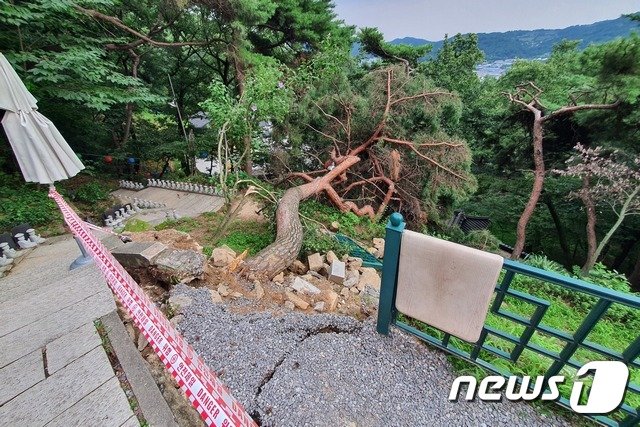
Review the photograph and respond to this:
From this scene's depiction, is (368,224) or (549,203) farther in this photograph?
(549,203)

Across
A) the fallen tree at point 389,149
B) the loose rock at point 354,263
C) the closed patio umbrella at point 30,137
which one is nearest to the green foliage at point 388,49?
the fallen tree at point 389,149

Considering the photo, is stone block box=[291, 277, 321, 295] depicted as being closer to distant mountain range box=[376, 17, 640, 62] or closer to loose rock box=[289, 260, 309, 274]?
loose rock box=[289, 260, 309, 274]

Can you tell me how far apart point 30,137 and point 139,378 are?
261 centimetres

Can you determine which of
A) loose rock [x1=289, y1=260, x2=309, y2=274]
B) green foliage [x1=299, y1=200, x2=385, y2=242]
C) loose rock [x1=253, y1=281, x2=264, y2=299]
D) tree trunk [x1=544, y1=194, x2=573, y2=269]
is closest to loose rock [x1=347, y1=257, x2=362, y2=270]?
loose rock [x1=289, y1=260, x2=309, y2=274]

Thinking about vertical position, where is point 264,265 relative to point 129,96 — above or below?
below

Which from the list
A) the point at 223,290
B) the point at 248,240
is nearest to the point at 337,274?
the point at 223,290

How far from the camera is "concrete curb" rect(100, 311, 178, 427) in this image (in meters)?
1.62

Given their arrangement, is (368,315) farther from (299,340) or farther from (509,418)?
(509,418)

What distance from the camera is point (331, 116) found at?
320 inches

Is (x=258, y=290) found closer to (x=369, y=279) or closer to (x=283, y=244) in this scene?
(x=283, y=244)

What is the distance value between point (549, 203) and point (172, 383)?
1443 cm

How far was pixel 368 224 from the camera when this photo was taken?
23.2ft

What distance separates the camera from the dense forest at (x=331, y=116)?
6.54 m

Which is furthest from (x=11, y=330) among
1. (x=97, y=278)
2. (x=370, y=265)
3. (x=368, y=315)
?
(x=370, y=265)
